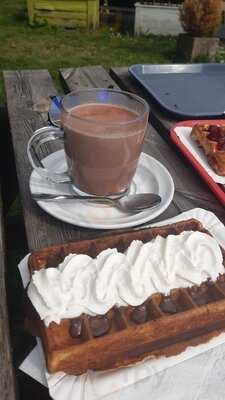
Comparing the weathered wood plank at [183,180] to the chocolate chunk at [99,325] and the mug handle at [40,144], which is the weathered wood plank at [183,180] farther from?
the chocolate chunk at [99,325]

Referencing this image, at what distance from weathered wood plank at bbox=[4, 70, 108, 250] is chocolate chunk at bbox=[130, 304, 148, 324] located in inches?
9.7

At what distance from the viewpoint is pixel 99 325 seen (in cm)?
74

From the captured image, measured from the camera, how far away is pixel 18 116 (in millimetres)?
1579

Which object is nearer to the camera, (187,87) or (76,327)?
(76,327)

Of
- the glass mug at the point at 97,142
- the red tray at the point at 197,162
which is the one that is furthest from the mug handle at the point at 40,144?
the red tray at the point at 197,162

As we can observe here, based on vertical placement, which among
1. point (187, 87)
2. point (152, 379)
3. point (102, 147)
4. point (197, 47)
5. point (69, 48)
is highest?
point (102, 147)

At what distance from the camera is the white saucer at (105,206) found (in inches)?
38.1

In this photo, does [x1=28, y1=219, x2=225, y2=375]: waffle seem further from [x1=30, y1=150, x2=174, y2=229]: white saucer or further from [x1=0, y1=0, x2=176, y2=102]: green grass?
[x1=0, y1=0, x2=176, y2=102]: green grass

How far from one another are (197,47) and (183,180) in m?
3.68

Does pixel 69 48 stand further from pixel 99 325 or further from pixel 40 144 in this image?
pixel 99 325

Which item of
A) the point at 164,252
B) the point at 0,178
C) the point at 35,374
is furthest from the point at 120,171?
the point at 0,178

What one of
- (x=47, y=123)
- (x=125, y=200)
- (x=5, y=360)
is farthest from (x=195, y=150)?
(x=5, y=360)

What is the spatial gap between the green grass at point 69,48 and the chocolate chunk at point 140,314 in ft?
12.0

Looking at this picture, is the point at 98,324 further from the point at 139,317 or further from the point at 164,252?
the point at 164,252
